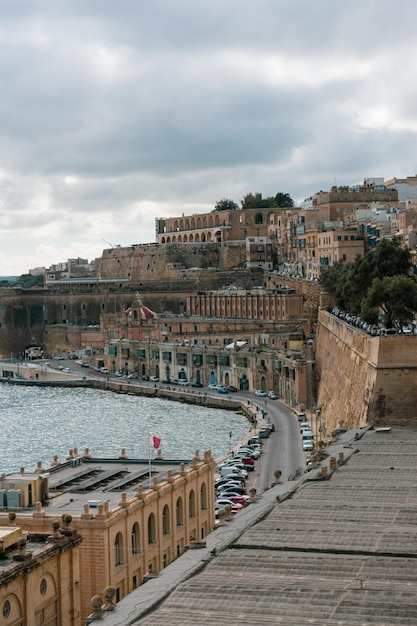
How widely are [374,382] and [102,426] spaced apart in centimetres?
2345

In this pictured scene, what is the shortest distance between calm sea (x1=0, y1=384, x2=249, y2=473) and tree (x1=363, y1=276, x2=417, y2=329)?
8.13m

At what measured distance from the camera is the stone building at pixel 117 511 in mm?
16453

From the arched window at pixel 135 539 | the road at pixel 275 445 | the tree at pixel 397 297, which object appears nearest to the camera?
the arched window at pixel 135 539

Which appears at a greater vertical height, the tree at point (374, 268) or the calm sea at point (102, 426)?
the tree at point (374, 268)

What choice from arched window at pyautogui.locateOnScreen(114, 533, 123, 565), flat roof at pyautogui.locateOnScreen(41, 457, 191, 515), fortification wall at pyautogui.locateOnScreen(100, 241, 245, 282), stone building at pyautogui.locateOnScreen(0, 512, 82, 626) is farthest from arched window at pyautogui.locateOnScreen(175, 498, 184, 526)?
fortification wall at pyautogui.locateOnScreen(100, 241, 245, 282)

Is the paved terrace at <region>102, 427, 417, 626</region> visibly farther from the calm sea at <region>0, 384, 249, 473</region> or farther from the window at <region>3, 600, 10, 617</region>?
the calm sea at <region>0, 384, 249, 473</region>

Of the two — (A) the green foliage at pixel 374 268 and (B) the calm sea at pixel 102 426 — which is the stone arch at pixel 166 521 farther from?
(A) the green foliage at pixel 374 268

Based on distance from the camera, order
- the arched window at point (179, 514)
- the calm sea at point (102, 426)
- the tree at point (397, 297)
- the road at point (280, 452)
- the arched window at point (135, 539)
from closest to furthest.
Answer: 1. the arched window at point (135, 539)
2. the arched window at point (179, 514)
3. the road at point (280, 452)
4. the tree at point (397, 297)
5. the calm sea at point (102, 426)

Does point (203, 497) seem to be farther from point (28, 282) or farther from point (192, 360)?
point (28, 282)

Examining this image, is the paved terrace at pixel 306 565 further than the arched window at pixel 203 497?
No

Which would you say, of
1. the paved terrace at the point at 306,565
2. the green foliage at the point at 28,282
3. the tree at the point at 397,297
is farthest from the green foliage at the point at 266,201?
the paved terrace at the point at 306,565

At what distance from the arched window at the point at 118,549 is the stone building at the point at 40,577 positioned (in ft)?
5.18

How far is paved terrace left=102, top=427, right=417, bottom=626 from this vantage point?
13.4 meters

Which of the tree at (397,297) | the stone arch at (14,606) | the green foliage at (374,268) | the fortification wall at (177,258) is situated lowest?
the stone arch at (14,606)
